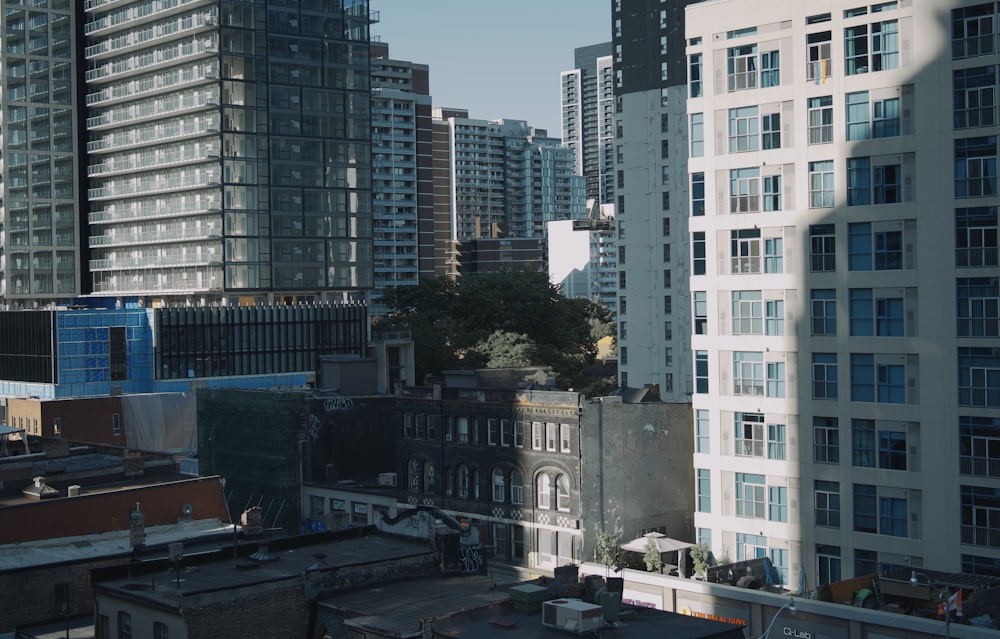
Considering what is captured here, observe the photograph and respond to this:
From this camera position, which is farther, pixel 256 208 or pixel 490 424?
pixel 256 208

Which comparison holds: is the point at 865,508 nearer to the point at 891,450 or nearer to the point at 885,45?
the point at 891,450

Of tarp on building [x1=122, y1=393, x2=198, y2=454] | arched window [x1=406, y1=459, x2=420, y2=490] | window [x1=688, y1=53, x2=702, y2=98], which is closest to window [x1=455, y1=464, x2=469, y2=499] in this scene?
arched window [x1=406, y1=459, x2=420, y2=490]

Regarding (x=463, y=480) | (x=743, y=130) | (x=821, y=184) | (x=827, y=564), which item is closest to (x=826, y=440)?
(x=827, y=564)

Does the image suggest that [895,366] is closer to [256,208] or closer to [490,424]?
[490,424]

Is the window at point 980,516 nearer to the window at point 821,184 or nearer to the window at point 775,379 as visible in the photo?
the window at point 775,379

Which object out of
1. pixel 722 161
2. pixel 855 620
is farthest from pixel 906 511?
pixel 722 161

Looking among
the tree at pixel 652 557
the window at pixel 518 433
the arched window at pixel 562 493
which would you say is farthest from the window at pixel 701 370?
the window at pixel 518 433
